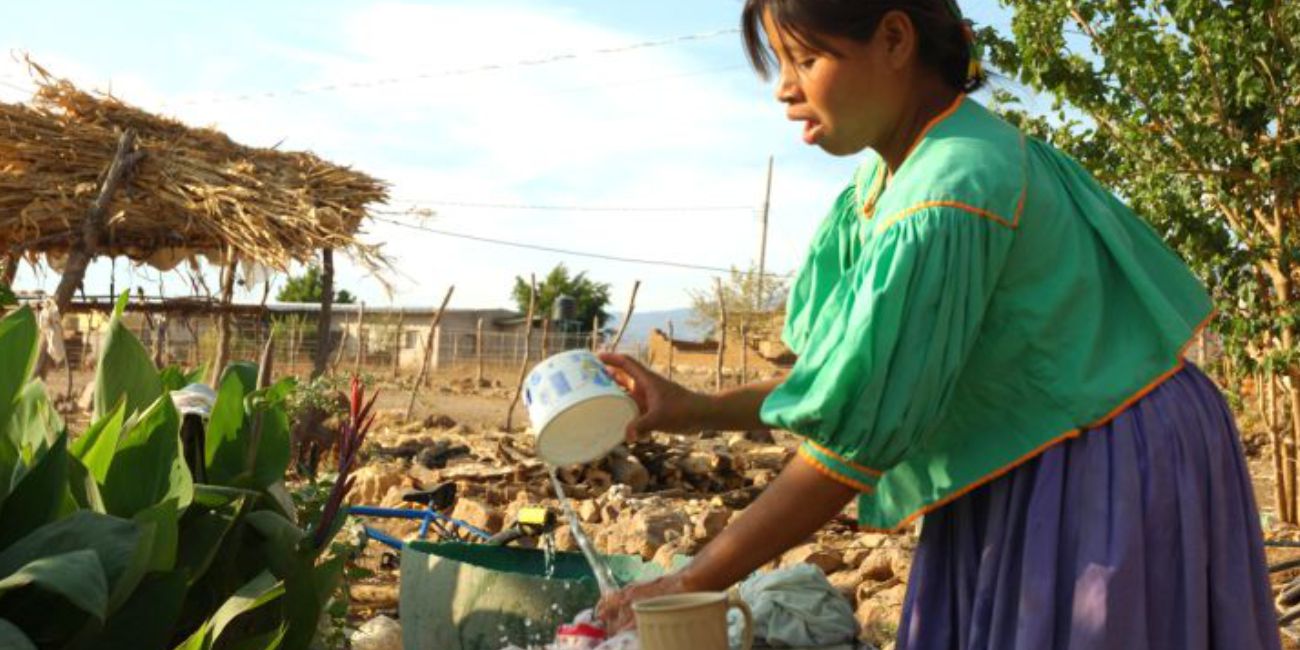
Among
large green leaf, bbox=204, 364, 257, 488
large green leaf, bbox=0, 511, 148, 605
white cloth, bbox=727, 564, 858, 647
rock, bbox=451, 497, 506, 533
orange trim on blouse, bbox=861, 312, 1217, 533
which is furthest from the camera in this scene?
rock, bbox=451, 497, 506, 533

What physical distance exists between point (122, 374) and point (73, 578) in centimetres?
96

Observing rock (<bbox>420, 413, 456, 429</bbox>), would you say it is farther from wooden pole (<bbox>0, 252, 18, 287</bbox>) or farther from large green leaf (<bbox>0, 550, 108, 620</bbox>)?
large green leaf (<bbox>0, 550, 108, 620</bbox>)

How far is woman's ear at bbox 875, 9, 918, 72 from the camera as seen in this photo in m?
1.63

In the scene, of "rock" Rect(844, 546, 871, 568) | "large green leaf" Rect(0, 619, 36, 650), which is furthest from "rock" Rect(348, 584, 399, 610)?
"large green leaf" Rect(0, 619, 36, 650)

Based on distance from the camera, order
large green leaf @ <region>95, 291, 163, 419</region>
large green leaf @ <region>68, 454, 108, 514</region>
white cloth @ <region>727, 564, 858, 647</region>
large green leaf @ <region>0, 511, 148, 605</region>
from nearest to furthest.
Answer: white cloth @ <region>727, 564, 858, 647</region> < large green leaf @ <region>0, 511, 148, 605</region> < large green leaf @ <region>68, 454, 108, 514</region> < large green leaf @ <region>95, 291, 163, 419</region>

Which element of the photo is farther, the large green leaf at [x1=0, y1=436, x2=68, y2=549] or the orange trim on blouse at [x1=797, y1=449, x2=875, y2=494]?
the large green leaf at [x1=0, y1=436, x2=68, y2=549]

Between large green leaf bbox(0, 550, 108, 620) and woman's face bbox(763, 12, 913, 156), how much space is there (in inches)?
43.7

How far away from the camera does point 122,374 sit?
279 cm

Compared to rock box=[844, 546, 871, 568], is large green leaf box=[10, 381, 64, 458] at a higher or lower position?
higher

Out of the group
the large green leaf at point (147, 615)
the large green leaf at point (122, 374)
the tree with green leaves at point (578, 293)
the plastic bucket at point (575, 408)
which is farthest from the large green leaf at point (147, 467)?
the tree with green leaves at point (578, 293)

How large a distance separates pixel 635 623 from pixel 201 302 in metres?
11.8

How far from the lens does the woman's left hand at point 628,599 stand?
5.30ft

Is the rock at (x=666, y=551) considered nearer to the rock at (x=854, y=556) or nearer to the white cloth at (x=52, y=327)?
the rock at (x=854, y=556)

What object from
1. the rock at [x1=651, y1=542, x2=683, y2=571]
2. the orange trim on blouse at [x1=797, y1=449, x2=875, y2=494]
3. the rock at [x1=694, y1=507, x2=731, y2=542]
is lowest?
the rock at [x1=651, y1=542, x2=683, y2=571]
